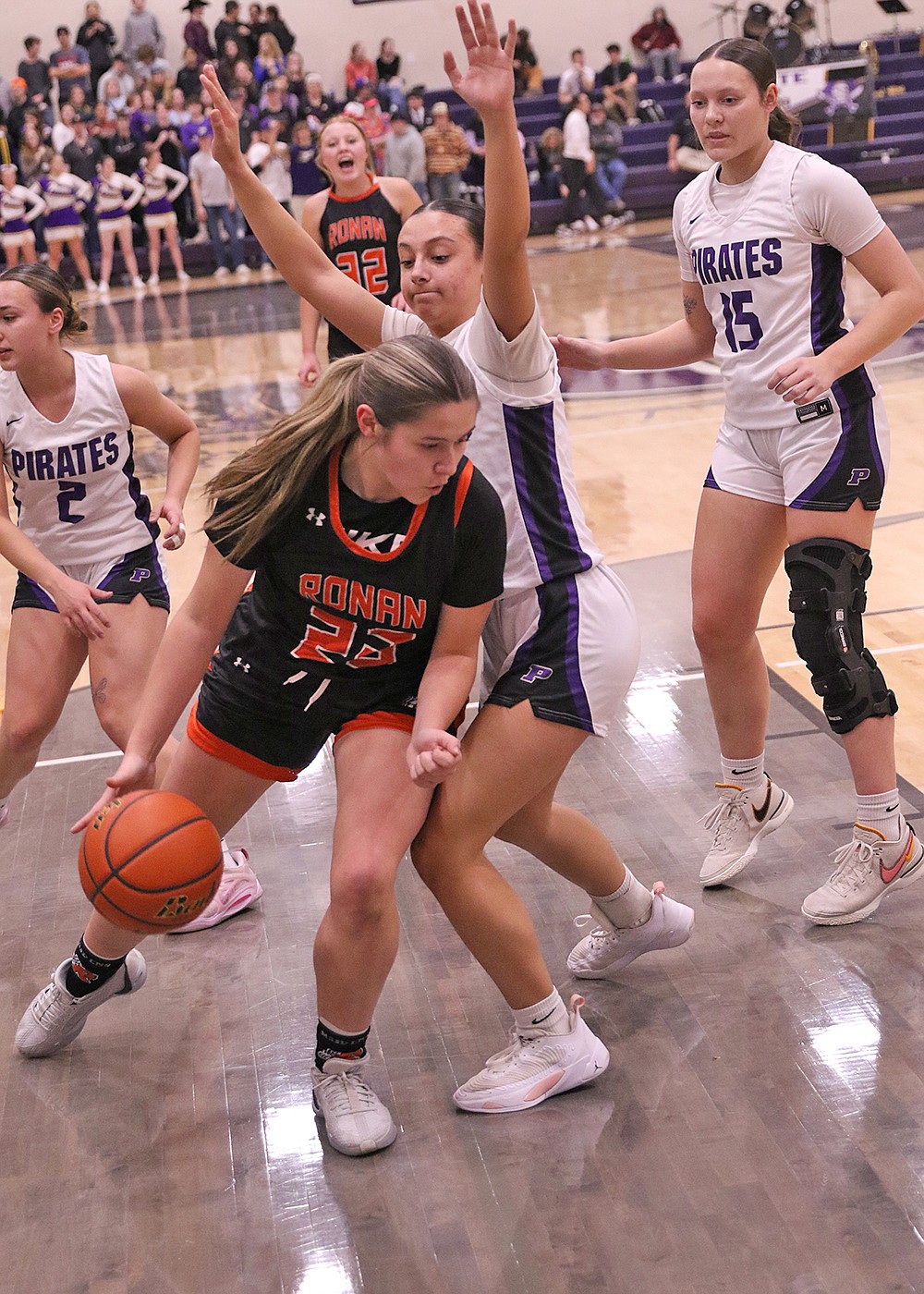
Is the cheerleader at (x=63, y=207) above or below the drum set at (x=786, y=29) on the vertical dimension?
below

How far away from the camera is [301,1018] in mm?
Result: 3162

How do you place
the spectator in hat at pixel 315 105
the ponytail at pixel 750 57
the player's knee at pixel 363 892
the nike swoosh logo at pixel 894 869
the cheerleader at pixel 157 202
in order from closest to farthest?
the player's knee at pixel 363 892, the ponytail at pixel 750 57, the nike swoosh logo at pixel 894 869, the cheerleader at pixel 157 202, the spectator in hat at pixel 315 105

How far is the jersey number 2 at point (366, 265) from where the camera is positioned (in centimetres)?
655

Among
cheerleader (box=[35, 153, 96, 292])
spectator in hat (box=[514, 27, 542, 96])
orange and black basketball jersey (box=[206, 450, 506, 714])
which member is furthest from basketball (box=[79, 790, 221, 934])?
spectator in hat (box=[514, 27, 542, 96])

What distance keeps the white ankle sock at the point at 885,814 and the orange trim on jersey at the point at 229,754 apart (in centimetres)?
146

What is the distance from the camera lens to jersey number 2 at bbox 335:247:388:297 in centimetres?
655

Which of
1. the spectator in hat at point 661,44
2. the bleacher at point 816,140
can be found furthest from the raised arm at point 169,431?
the spectator in hat at point 661,44

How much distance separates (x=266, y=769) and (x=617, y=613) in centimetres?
79

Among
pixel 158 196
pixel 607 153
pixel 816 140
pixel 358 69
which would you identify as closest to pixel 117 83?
pixel 158 196

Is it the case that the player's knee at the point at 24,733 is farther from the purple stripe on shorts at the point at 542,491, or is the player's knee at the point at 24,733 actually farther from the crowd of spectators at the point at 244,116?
the crowd of spectators at the point at 244,116

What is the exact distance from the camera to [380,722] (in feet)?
8.98

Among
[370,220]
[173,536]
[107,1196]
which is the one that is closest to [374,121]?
[370,220]

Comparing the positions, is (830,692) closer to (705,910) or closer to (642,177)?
(705,910)

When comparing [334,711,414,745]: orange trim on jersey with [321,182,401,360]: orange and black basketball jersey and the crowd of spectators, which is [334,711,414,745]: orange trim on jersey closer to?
[321,182,401,360]: orange and black basketball jersey
